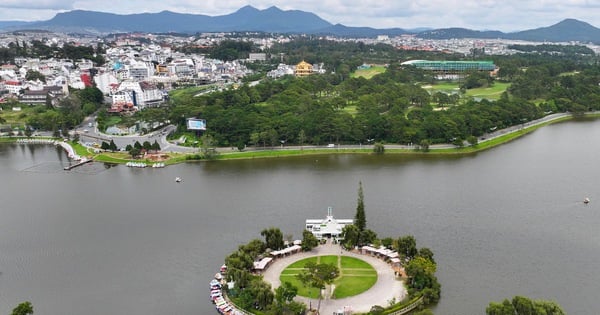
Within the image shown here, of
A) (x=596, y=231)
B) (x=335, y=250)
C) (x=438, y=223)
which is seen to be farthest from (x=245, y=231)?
(x=596, y=231)

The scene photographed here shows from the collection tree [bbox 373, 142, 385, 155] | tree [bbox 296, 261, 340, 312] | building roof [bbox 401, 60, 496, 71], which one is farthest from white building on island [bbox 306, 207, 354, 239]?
building roof [bbox 401, 60, 496, 71]

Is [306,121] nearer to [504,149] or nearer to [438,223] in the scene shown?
[504,149]

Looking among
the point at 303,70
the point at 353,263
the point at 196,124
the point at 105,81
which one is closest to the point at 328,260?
the point at 353,263

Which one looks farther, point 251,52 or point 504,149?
point 251,52

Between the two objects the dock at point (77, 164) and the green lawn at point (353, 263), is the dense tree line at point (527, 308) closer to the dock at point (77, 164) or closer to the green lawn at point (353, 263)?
the green lawn at point (353, 263)

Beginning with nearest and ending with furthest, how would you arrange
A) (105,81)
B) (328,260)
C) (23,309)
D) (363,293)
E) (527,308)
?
(527,308) → (23,309) → (363,293) → (328,260) → (105,81)

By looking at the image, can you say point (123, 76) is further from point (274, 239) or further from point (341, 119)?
point (274, 239)
